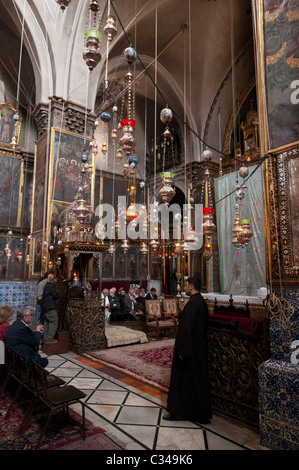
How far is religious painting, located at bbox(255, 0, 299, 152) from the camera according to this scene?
10.3 feet

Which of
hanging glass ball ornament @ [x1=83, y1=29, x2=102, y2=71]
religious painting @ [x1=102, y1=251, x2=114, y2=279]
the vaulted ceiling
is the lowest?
religious painting @ [x1=102, y1=251, x2=114, y2=279]

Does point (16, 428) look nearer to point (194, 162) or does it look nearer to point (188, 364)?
point (188, 364)

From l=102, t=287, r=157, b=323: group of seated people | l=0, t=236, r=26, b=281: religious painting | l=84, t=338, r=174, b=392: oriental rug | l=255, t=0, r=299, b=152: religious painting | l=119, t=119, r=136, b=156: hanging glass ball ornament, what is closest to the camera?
l=255, t=0, r=299, b=152: religious painting

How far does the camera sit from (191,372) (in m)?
3.24

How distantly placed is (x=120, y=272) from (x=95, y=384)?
361 inches

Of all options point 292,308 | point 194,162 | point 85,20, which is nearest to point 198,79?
point 194,162

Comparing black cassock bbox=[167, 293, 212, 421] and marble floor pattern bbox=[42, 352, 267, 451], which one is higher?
black cassock bbox=[167, 293, 212, 421]

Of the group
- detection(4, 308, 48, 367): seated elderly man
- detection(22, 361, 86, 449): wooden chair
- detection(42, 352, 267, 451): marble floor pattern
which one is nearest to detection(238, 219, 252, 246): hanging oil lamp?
detection(42, 352, 267, 451): marble floor pattern

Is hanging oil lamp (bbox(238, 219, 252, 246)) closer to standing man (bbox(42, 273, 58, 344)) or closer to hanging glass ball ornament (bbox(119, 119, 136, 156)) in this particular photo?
hanging glass ball ornament (bbox(119, 119, 136, 156))

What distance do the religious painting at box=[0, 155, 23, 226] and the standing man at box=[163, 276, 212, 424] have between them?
10.5 m

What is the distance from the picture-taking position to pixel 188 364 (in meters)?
3.26

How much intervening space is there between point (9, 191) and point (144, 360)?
9.46 meters

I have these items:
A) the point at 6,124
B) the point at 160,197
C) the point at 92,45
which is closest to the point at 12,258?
the point at 6,124

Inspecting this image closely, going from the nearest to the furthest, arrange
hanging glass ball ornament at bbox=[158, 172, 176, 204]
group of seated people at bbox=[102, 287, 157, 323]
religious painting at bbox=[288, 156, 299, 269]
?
religious painting at bbox=[288, 156, 299, 269] → hanging glass ball ornament at bbox=[158, 172, 176, 204] → group of seated people at bbox=[102, 287, 157, 323]
